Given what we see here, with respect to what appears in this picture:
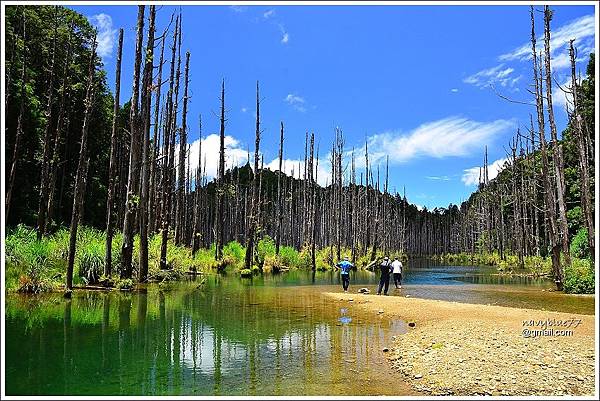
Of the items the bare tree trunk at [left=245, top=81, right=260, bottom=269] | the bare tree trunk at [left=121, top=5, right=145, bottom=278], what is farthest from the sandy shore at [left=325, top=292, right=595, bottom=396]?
the bare tree trunk at [left=245, top=81, right=260, bottom=269]

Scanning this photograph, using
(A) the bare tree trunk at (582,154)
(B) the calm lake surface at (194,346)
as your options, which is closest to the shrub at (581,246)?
(A) the bare tree trunk at (582,154)

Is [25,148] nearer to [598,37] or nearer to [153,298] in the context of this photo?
[153,298]

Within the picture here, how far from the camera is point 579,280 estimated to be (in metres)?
19.3

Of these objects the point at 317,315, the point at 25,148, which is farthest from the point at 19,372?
the point at 25,148

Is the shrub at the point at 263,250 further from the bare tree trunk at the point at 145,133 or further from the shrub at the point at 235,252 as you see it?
the bare tree trunk at the point at 145,133

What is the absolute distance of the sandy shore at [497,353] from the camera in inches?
261

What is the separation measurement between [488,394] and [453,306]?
886 cm

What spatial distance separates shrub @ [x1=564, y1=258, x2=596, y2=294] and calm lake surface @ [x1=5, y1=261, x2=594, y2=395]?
11.2ft

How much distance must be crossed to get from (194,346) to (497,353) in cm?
542

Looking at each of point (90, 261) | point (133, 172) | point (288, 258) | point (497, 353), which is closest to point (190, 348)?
point (497, 353)

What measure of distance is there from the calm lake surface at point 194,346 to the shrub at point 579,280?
3.41 meters

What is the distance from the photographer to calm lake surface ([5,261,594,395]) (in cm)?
670

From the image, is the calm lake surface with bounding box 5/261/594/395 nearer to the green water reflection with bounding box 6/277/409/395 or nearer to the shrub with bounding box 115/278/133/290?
the green water reflection with bounding box 6/277/409/395

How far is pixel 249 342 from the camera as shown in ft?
31.1
